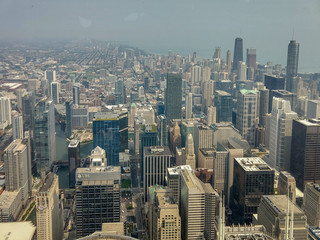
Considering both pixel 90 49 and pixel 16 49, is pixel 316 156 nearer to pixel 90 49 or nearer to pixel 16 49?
pixel 90 49

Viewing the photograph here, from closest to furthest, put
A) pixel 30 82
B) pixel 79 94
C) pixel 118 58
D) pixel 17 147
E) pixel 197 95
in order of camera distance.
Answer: pixel 17 147, pixel 30 82, pixel 118 58, pixel 79 94, pixel 197 95

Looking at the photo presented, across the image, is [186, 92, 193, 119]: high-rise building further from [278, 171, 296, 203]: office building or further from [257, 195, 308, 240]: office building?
[257, 195, 308, 240]: office building

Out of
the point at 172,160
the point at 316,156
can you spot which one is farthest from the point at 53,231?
the point at 316,156

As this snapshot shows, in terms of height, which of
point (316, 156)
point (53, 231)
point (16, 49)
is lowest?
point (53, 231)

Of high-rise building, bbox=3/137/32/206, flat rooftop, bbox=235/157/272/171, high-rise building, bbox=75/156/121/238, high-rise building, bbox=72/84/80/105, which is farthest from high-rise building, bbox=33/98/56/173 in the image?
flat rooftop, bbox=235/157/272/171

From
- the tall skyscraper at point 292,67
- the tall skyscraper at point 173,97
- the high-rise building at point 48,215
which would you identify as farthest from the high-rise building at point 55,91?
the tall skyscraper at point 292,67

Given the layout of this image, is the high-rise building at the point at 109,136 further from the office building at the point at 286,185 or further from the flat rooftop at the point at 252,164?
the office building at the point at 286,185

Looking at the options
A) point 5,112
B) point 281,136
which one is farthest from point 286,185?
point 5,112
